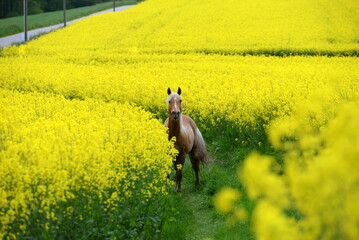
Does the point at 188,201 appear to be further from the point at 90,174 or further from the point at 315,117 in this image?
the point at 90,174

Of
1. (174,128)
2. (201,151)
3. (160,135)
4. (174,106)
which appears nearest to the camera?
(160,135)

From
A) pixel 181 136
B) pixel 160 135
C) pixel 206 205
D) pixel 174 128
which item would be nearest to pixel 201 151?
pixel 181 136

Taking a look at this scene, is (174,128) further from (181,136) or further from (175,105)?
(175,105)

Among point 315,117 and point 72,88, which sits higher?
point 315,117

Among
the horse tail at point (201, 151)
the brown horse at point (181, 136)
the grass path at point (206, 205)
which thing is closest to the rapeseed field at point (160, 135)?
the grass path at point (206, 205)

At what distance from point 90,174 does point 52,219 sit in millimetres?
751

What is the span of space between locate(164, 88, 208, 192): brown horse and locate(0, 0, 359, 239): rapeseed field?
34cm

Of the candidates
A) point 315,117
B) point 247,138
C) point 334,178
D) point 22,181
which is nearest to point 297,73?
point 247,138

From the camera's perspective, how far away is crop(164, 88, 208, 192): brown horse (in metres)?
9.32

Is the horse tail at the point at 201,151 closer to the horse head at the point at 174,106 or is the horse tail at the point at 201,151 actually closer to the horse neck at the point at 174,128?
the horse neck at the point at 174,128

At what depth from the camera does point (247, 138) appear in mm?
12547

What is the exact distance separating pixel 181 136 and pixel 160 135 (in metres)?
1.16

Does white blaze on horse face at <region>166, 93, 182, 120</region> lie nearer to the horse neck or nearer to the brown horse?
the brown horse

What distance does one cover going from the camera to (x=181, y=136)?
971 centimetres
